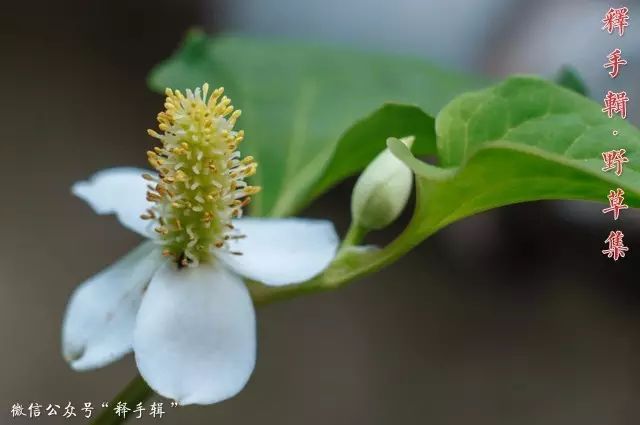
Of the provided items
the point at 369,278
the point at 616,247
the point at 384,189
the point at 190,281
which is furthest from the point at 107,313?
the point at 369,278

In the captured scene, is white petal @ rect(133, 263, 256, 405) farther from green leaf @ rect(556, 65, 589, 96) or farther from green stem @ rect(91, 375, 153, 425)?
green leaf @ rect(556, 65, 589, 96)

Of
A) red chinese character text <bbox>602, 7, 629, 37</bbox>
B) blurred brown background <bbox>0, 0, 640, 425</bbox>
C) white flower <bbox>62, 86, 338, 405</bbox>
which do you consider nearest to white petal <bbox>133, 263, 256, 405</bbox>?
white flower <bbox>62, 86, 338, 405</bbox>

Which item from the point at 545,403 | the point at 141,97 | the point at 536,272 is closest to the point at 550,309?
the point at 536,272

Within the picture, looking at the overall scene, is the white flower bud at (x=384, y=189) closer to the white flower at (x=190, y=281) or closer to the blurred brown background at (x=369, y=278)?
the white flower at (x=190, y=281)

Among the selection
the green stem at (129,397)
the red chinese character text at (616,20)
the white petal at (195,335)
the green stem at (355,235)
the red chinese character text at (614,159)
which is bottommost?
the green stem at (129,397)

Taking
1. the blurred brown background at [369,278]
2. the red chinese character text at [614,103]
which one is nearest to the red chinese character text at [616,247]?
the red chinese character text at [614,103]

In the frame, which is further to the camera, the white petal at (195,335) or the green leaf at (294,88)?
the green leaf at (294,88)
